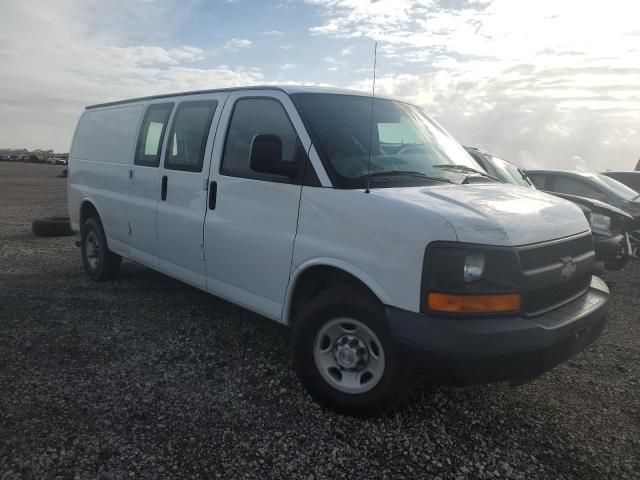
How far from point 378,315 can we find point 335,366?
0.57 meters

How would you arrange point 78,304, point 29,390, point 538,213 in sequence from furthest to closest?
point 78,304
point 29,390
point 538,213

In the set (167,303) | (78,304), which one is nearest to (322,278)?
(167,303)

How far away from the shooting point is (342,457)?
284cm

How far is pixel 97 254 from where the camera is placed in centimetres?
626

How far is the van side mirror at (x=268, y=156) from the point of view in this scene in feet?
10.9

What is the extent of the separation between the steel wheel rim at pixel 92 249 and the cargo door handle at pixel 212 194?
2812 millimetres

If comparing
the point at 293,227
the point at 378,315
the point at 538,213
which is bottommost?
the point at 378,315

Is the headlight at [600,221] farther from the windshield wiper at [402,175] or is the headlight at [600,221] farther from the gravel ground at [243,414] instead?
the windshield wiper at [402,175]

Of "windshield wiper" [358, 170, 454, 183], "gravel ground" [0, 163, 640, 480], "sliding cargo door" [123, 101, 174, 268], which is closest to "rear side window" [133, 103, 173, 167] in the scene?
"sliding cargo door" [123, 101, 174, 268]

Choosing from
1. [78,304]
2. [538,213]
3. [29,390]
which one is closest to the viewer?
[538,213]

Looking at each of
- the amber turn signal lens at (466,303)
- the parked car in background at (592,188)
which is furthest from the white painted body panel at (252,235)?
the parked car in background at (592,188)

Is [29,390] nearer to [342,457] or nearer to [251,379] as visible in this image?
[251,379]

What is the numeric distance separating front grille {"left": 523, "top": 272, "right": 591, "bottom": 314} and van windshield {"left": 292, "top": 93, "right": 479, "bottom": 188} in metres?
1.00

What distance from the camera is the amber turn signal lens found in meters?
2.72
